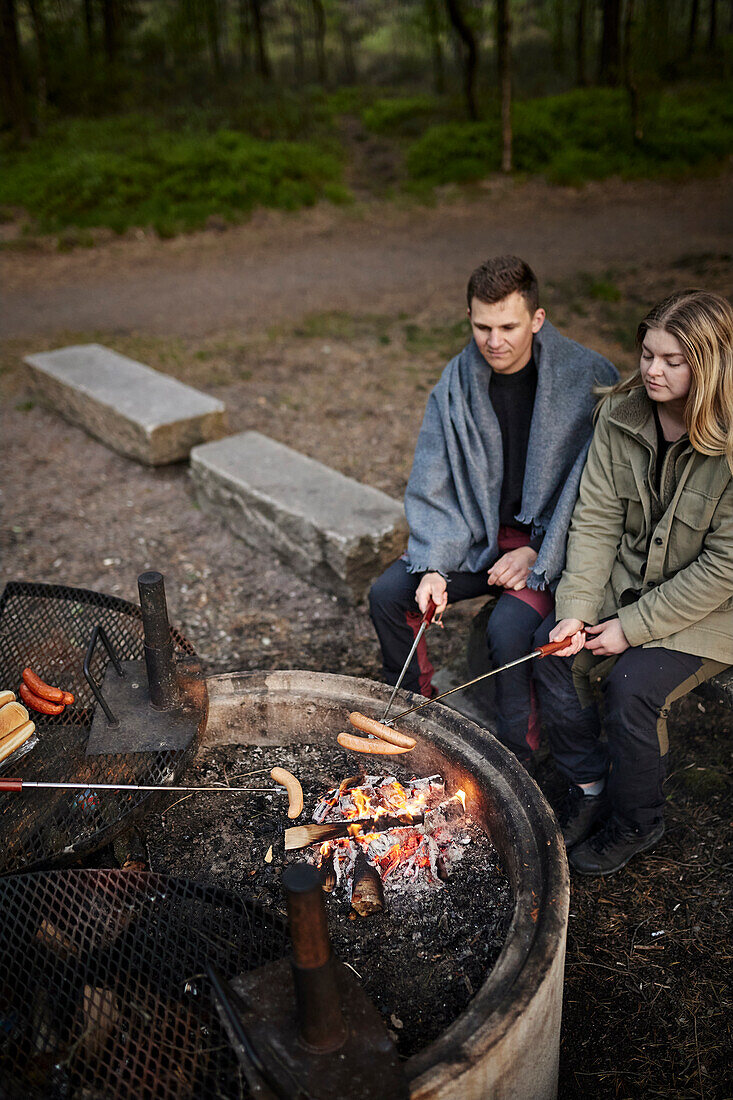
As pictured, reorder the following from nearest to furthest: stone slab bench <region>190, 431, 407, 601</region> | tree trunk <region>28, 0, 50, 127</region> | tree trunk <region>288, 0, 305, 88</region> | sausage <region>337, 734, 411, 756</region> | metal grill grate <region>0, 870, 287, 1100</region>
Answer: metal grill grate <region>0, 870, 287, 1100</region>
sausage <region>337, 734, 411, 756</region>
stone slab bench <region>190, 431, 407, 601</region>
tree trunk <region>28, 0, 50, 127</region>
tree trunk <region>288, 0, 305, 88</region>

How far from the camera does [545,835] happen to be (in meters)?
2.13

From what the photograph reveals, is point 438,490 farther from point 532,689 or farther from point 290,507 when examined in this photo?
point 290,507

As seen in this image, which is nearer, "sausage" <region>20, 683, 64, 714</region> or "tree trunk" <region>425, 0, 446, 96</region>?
"sausage" <region>20, 683, 64, 714</region>

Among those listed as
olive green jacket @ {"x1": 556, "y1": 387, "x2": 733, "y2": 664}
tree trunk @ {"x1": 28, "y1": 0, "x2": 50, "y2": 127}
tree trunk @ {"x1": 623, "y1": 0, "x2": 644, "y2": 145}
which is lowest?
olive green jacket @ {"x1": 556, "y1": 387, "x2": 733, "y2": 664}

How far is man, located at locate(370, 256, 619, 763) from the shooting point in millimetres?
2848

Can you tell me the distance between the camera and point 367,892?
2.26 metres

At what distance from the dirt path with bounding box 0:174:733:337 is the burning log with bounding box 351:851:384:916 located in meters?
7.17

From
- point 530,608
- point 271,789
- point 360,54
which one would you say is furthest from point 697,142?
point 360,54

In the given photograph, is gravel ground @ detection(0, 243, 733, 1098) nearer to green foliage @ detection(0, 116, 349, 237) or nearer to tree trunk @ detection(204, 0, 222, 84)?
green foliage @ detection(0, 116, 349, 237)

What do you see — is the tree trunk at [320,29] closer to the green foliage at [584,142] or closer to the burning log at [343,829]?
the green foliage at [584,142]

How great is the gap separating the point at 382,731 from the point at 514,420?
131cm

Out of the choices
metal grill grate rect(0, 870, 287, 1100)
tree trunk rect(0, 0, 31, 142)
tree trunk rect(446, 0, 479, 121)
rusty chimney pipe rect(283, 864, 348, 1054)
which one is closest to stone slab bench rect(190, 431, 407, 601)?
metal grill grate rect(0, 870, 287, 1100)

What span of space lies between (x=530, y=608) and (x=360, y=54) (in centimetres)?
2844

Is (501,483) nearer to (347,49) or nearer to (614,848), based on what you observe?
(614,848)
